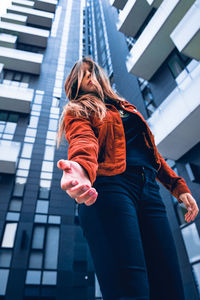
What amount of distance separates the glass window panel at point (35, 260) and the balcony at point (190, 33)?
35.9 ft

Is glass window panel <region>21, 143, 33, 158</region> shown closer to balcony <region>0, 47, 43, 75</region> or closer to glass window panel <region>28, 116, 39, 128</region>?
glass window panel <region>28, 116, 39, 128</region>

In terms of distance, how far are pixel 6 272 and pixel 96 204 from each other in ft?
35.8

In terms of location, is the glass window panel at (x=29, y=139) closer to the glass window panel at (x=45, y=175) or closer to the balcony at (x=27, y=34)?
the glass window panel at (x=45, y=175)

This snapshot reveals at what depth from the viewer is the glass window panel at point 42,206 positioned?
11776 mm

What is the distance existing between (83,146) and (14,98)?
1539 cm

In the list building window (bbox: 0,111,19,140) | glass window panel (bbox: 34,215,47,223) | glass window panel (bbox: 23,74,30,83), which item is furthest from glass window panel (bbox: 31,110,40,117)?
glass window panel (bbox: 34,215,47,223)

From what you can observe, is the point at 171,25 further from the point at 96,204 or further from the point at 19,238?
the point at 19,238

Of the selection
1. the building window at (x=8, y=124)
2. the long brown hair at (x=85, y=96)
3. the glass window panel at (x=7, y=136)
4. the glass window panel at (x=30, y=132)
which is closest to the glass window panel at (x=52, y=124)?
the glass window panel at (x=30, y=132)

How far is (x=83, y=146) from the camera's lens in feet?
2.80

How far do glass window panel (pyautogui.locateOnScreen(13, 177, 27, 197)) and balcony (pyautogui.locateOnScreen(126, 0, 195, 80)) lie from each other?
350 inches

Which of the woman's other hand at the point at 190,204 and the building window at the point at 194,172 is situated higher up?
the woman's other hand at the point at 190,204

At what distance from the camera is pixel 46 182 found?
12914 mm

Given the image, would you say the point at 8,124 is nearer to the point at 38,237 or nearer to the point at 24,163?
the point at 24,163

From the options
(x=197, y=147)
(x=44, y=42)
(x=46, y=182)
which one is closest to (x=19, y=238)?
(x=46, y=182)
